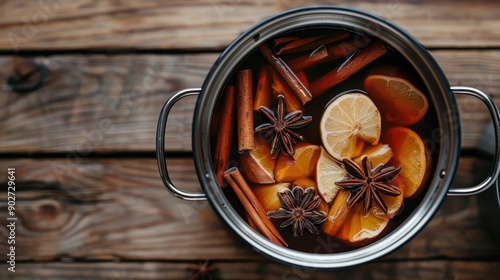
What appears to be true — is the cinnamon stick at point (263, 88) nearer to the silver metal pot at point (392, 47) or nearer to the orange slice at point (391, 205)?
the silver metal pot at point (392, 47)

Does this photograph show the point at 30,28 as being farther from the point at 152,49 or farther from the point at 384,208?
the point at 384,208

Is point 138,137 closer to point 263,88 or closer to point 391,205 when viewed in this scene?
point 263,88

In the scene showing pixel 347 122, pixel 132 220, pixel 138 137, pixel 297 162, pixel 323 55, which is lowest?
pixel 132 220

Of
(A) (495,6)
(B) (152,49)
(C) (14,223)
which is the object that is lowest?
(C) (14,223)

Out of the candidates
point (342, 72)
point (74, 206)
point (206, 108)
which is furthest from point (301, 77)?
point (74, 206)

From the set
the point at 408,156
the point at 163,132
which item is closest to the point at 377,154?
the point at 408,156

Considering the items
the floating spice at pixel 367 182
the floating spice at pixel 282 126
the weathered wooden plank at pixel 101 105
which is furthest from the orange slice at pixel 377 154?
the weathered wooden plank at pixel 101 105
